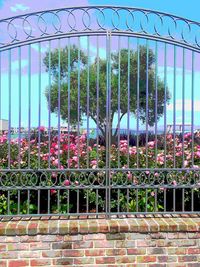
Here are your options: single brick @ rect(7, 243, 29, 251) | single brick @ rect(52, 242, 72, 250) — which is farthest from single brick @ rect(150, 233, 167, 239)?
single brick @ rect(7, 243, 29, 251)

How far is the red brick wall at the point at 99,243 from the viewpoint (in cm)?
425

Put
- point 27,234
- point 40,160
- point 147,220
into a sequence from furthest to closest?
point 40,160 → point 147,220 → point 27,234

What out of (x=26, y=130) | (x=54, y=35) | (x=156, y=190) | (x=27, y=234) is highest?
(x=54, y=35)

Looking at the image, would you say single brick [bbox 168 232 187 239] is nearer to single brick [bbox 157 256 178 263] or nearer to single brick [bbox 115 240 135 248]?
single brick [bbox 157 256 178 263]

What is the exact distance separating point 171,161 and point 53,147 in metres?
1.51

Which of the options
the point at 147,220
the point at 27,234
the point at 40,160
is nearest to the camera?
the point at 27,234

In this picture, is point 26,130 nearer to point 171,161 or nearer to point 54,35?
point 54,35

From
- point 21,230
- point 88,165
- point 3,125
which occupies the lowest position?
point 21,230

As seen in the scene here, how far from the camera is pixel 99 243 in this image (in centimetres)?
430

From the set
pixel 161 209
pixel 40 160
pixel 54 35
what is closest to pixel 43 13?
pixel 54 35

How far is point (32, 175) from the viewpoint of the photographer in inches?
182

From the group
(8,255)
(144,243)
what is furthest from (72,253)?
(144,243)

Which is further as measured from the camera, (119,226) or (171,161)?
(171,161)

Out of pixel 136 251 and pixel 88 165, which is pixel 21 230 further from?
pixel 136 251
